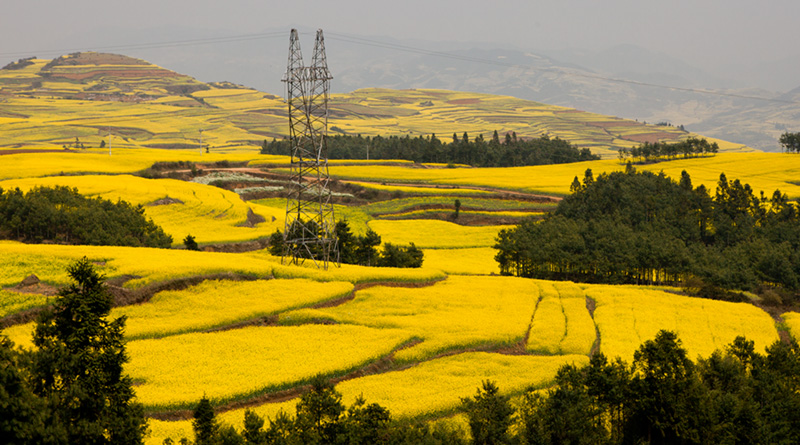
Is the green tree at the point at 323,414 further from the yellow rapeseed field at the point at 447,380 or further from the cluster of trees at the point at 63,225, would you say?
the cluster of trees at the point at 63,225

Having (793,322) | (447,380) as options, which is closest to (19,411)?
(447,380)

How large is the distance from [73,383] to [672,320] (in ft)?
160

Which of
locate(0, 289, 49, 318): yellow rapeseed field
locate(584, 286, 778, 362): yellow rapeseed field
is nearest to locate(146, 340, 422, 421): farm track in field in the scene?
locate(0, 289, 49, 318): yellow rapeseed field

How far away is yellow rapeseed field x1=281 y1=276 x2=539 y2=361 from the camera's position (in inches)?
1861

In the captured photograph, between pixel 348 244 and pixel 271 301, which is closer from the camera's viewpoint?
pixel 271 301

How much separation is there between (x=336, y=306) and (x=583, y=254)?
39150mm

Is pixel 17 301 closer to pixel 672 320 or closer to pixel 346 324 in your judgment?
pixel 346 324

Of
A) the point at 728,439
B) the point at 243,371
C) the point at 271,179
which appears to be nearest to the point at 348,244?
the point at 243,371

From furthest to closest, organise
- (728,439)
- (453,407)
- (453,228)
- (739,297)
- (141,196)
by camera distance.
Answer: (453,228) → (141,196) → (739,297) → (453,407) → (728,439)

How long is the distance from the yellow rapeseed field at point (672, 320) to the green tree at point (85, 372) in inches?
1326

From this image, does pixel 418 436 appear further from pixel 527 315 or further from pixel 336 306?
pixel 527 315

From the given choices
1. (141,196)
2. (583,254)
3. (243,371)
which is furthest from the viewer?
(141,196)

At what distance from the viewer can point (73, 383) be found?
87.9 feet

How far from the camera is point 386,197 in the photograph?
13588 centimetres
